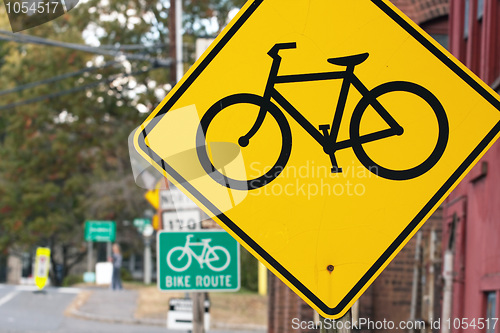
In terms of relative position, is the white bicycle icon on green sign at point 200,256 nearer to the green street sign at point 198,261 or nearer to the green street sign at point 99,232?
the green street sign at point 198,261

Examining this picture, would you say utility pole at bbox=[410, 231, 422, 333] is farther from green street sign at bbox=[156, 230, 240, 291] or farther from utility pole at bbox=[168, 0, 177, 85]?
utility pole at bbox=[168, 0, 177, 85]

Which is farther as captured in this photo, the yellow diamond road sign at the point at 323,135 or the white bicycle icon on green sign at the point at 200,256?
the white bicycle icon on green sign at the point at 200,256

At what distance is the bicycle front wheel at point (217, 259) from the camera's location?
27.9 feet

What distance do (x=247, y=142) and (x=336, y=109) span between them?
0.38 m

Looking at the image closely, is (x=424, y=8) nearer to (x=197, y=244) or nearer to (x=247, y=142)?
(x=197, y=244)

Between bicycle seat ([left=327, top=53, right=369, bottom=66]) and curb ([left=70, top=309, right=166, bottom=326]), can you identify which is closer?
bicycle seat ([left=327, top=53, right=369, bottom=66])

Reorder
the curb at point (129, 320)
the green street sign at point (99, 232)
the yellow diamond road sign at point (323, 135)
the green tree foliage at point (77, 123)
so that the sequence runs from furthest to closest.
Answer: the green tree foliage at point (77, 123) < the green street sign at point (99, 232) < the curb at point (129, 320) < the yellow diamond road sign at point (323, 135)

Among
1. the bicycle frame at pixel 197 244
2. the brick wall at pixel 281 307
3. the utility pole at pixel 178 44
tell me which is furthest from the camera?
the utility pole at pixel 178 44

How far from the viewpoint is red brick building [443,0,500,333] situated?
7.36m

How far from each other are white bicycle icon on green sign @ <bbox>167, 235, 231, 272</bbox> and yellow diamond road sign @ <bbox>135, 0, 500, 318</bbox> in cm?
495

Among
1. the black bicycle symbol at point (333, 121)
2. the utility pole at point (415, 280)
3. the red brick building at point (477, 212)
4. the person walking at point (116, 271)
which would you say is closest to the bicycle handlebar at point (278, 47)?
the black bicycle symbol at point (333, 121)

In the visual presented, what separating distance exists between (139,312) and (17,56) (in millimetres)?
18104

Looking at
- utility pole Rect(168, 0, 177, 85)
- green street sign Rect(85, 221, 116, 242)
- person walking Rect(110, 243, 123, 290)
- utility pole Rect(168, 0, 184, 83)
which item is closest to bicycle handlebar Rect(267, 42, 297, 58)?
utility pole Rect(168, 0, 184, 83)

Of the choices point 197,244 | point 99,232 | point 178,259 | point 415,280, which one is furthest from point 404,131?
point 99,232
